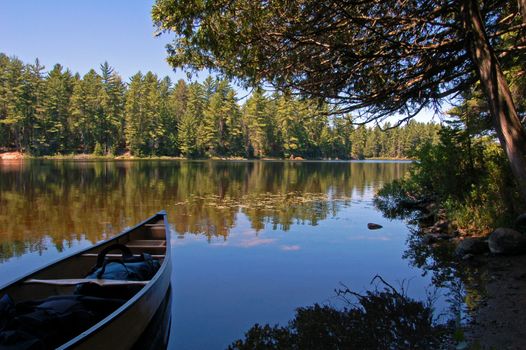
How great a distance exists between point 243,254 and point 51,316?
590 centimetres

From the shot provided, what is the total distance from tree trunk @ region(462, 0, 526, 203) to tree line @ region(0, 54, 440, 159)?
55980 millimetres

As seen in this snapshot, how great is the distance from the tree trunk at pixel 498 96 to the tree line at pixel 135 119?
5598 cm

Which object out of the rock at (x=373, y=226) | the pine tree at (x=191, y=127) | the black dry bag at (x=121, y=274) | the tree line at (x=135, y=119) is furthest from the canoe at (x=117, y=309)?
the pine tree at (x=191, y=127)

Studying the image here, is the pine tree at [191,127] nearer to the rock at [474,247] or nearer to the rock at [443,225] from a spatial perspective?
the rock at [443,225]

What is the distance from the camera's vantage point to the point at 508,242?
7492 millimetres

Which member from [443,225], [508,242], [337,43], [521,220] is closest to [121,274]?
[337,43]

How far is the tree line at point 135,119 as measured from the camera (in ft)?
210

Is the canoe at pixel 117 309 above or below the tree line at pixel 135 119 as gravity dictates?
below

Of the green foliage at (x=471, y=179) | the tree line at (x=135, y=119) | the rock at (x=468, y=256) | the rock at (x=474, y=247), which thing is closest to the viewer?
the rock at (x=468, y=256)

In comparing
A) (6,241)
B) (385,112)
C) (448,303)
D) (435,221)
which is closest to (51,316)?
(448,303)

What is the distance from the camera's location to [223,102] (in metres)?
77.1

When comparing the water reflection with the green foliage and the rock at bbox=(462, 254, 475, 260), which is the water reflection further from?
the rock at bbox=(462, 254, 475, 260)

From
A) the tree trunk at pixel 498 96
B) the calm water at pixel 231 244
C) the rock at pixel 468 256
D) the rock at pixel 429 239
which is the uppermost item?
the tree trunk at pixel 498 96

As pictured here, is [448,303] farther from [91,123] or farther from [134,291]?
[91,123]
